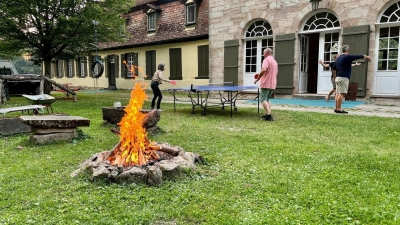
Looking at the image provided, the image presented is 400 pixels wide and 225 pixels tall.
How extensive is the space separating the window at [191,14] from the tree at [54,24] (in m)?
4.90

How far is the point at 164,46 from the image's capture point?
67.4ft

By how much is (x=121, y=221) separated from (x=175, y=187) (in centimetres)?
86

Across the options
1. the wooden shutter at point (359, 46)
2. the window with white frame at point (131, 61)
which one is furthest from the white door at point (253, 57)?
the window with white frame at point (131, 61)

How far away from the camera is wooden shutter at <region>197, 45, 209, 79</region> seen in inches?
699

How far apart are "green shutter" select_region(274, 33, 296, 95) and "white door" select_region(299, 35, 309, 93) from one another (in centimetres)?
55

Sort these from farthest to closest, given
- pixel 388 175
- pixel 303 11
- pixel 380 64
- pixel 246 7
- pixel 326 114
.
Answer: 1. pixel 246 7
2. pixel 303 11
3. pixel 380 64
4. pixel 326 114
5. pixel 388 175

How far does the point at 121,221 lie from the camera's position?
8.82ft

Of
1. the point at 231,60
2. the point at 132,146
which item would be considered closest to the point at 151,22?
the point at 231,60

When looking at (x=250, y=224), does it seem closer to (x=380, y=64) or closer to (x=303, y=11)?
(x=380, y=64)

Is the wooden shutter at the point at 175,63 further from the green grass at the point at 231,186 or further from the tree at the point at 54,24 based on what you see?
the green grass at the point at 231,186

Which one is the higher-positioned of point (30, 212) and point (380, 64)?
point (380, 64)

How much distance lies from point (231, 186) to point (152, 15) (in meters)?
19.6

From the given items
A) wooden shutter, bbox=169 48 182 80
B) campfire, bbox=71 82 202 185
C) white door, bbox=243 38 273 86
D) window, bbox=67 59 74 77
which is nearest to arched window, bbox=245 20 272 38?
white door, bbox=243 38 273 86

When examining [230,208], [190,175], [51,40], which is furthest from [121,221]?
[51,40]
